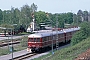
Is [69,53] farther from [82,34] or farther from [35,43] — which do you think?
[82,34]

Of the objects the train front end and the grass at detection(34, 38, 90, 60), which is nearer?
the grass at detection(34, 38, 90, 60)

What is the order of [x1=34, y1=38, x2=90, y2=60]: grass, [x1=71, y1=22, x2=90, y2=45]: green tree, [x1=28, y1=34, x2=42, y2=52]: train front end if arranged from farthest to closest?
[x1=71, y1=22, x2=90, y2=45]: green tree < [x1=28, y1=34, x2=42, y2=52]: train front end < [x1=34, y1=38, x2=90, y2=60]: grass

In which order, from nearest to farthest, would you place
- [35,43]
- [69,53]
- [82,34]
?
[69,53], [35,43], [82,34]

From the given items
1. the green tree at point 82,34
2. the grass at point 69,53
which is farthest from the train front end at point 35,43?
the grass at point 69,53

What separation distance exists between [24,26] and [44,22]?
23.3 feet

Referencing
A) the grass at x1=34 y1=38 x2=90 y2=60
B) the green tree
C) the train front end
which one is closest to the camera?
the grass at x1=34 y1=38 x2=90 y2=60

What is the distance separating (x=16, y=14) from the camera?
8606 centimetres

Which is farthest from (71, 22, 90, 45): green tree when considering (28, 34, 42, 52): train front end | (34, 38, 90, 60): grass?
(34, 38, 90, 60): grass

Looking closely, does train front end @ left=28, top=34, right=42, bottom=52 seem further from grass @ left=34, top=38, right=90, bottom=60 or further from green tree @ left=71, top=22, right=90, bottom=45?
grass @ left=34, top=38, right=90, bottom=60

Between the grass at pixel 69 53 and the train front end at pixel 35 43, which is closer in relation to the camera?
the grass at pixel 69 53

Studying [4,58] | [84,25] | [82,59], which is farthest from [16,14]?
[82,59]

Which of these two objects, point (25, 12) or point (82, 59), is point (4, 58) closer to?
point (82, 59)

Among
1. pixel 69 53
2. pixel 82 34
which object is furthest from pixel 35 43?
pixel 69 53

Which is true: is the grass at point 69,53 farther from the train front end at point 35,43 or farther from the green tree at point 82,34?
the green tree at point 82,34
